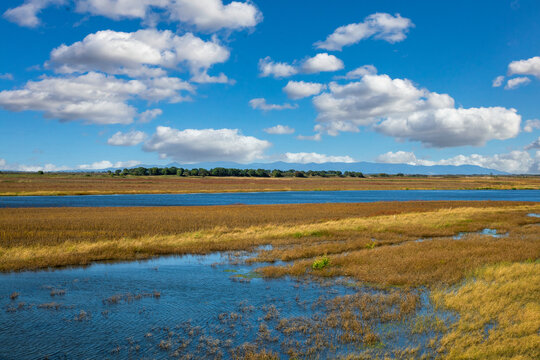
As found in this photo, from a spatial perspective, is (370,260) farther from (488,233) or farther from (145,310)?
(488,233)

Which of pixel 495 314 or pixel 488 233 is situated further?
pixel 488 233

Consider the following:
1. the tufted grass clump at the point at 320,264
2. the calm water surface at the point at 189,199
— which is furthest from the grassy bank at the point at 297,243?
the calm water surface at the point at 189,199

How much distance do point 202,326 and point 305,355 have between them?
12.8 ft

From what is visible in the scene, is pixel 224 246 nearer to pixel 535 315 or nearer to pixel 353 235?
pixel 353 235

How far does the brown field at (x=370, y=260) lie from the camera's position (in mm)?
11854

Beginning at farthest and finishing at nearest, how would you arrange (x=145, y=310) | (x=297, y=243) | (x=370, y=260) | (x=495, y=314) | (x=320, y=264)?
(x=297, y=243) → (x=370, y=260) → (x=320, y=264) → (x=145, y=310) → (x=495, y=314)

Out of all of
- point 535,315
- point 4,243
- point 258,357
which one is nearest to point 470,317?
point 535,315

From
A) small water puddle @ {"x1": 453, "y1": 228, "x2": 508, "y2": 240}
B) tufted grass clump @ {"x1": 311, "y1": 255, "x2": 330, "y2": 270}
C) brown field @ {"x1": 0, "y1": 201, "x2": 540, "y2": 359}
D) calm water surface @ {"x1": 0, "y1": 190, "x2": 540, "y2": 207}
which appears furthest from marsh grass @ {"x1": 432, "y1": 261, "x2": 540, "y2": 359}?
calm water surface @ {"x1": 0, "y1": 190, "x2": 540, "y2": 207}

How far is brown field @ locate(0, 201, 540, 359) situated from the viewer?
11.9 metres

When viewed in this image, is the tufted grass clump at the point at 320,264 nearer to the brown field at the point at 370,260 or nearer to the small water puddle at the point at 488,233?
the brown field at the point at 370,260

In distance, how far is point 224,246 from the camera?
92.0 feet

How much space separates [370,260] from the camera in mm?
22641

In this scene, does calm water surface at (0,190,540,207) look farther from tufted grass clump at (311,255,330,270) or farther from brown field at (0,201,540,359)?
tufted grass clump at (311,255,330,270)

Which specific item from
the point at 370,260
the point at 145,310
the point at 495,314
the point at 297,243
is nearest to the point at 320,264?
the point at 370,260
